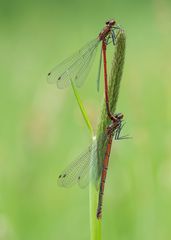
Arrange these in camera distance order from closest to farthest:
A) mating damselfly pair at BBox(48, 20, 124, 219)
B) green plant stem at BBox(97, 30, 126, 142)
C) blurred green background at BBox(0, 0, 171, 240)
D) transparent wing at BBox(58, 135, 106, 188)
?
green plant stem at BBox(97, 30, 126, 142) < mating damselfly pair at BBox(48, 20, 124, 219) < transparent wing at BBox(58, 135, 106, 188) < blurred green background at BBox(0, 0, 171, 240)

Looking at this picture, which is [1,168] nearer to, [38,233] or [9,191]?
[9,191]

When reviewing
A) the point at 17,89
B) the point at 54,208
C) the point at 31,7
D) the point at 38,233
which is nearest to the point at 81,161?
the point at 38,233

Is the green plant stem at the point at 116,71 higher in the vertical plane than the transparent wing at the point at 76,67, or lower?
lower

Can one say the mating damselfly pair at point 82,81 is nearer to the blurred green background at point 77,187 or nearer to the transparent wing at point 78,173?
the transparent wing at point 78,173

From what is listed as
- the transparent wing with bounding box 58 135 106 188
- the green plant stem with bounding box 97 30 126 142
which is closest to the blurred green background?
the green plant stem with bounding box 97 30 126 142

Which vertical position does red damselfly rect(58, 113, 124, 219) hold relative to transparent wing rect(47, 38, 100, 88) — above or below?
below

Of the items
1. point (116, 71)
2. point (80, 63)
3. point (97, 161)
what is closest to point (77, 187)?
point (80, 63)

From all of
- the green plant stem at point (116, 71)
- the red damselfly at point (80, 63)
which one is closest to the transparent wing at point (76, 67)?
the red damselfly at point (80, 63)

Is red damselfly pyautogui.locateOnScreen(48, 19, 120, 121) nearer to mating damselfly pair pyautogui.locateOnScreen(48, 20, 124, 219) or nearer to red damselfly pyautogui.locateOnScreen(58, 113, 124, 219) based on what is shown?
mating damselfly pair pyautogui.locateOnScreen(48, 20, 124, 219)

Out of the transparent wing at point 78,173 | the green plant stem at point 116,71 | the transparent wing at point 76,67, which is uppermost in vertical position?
the transparent wing at point 76,67
